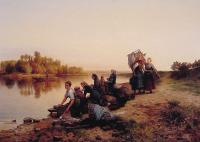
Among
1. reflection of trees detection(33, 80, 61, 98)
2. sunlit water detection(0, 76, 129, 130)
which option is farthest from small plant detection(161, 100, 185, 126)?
reflection of trees detection(33, 80, 61, 98)

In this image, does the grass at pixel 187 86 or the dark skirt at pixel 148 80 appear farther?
the grass at pixel 187 86

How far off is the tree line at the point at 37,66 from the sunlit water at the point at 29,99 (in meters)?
0.47

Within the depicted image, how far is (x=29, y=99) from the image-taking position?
24375 millimetres

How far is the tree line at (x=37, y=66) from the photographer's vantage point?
19.6 metres

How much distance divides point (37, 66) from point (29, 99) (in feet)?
12.1

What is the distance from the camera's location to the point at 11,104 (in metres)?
23.4

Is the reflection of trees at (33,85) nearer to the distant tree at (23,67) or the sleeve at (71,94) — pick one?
the distant tree at (23,67)

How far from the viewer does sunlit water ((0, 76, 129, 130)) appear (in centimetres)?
1966

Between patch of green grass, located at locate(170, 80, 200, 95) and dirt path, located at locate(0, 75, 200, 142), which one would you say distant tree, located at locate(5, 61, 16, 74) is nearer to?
dirt path, located at locate(0, 75, 200, 142)

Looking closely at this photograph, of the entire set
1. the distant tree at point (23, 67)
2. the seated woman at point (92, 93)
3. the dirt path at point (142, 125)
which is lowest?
the dirt path at point (142, 125)

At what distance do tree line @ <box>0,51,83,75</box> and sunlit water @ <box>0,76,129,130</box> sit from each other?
18.4 inches

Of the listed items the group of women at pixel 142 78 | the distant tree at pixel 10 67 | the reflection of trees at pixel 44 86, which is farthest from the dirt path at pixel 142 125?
the distant tree at pixel 10 67

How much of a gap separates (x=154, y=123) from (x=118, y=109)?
2281 millimetres

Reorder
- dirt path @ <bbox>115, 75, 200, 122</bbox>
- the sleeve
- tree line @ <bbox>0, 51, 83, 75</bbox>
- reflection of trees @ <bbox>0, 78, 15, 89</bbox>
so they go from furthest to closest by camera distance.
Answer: reflection of trees @ <bbox>0, 78, 15, 89</bbox>
tree line @ <bbox>0, 51, 83, 75</bbox>
dirt path @ <bbox>115, 75, 200, 122</bbox>
the sleeve
